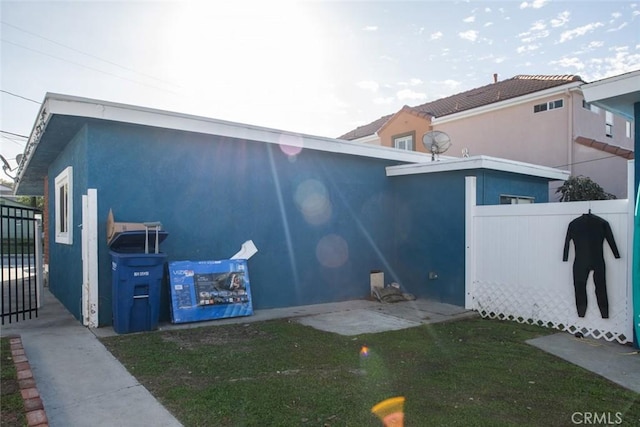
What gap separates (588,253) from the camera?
630cm

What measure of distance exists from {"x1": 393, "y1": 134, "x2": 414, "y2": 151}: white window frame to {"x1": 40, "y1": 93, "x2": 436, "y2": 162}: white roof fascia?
8994 millimetres

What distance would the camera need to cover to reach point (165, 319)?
702 centimetres

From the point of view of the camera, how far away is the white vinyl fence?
5996mm

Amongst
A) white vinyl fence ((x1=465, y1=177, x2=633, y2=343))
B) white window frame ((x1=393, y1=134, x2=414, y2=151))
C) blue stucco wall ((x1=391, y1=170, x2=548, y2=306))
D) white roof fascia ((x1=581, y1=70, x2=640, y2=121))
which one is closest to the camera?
white roof fascia ((x1=581, y1=70, x2=640, y2=121))

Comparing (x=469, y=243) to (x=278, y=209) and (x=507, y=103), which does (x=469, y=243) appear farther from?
(x=507, y=103)

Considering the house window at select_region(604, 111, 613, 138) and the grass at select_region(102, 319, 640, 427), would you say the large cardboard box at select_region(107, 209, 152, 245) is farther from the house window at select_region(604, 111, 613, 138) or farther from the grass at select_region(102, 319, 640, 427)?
the house window at select_region(604, 111, 613, 138)

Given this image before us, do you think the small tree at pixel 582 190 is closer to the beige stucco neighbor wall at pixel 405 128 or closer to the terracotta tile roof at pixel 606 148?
the terracotta tile roof at pixel 606 148

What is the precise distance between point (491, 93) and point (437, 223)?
10.8 meters

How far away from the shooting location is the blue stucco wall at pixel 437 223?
8.66 meters

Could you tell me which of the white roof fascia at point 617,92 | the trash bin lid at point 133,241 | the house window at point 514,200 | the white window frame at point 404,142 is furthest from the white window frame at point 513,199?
the white window frame at point 404,142

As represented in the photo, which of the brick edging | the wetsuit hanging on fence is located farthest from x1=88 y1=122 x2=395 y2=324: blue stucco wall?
the wetsuit hanging on fence

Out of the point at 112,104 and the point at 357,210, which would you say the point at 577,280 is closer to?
the point at 357,210

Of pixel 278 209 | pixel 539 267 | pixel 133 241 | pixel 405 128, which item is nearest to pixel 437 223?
pixel 539 267

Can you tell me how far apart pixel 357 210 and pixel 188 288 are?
4199mm
